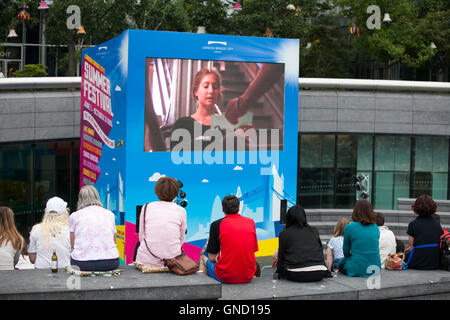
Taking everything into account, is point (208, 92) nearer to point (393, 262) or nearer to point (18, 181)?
point (18, 181)

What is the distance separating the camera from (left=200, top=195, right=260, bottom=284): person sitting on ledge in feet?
26.0

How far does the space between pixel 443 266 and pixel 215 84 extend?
696cm

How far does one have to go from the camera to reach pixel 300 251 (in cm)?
796

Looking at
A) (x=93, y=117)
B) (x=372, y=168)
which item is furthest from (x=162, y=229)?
(x=372, y=168)

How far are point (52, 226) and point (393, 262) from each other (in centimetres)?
445

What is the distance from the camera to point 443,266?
9.18 metres

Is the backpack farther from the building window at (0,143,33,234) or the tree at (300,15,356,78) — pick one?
the tree at (300,15,356,78)

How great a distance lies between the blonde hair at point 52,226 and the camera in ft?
29.2

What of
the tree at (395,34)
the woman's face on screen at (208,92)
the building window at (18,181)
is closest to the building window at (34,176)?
the building window at (18,181)

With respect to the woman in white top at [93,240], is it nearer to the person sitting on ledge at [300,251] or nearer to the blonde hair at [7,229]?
the blonde hair at [7,229]

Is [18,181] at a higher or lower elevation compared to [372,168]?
lower

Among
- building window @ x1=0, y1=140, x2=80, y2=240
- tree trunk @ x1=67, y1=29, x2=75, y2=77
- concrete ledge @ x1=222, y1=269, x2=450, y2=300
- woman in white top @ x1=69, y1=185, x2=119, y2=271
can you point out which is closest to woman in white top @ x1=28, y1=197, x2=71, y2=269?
woman in white top @ x1=69, y1=185, x2=119, y2=271

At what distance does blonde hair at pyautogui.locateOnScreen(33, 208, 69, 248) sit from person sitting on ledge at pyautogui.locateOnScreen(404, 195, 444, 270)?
4.53m
